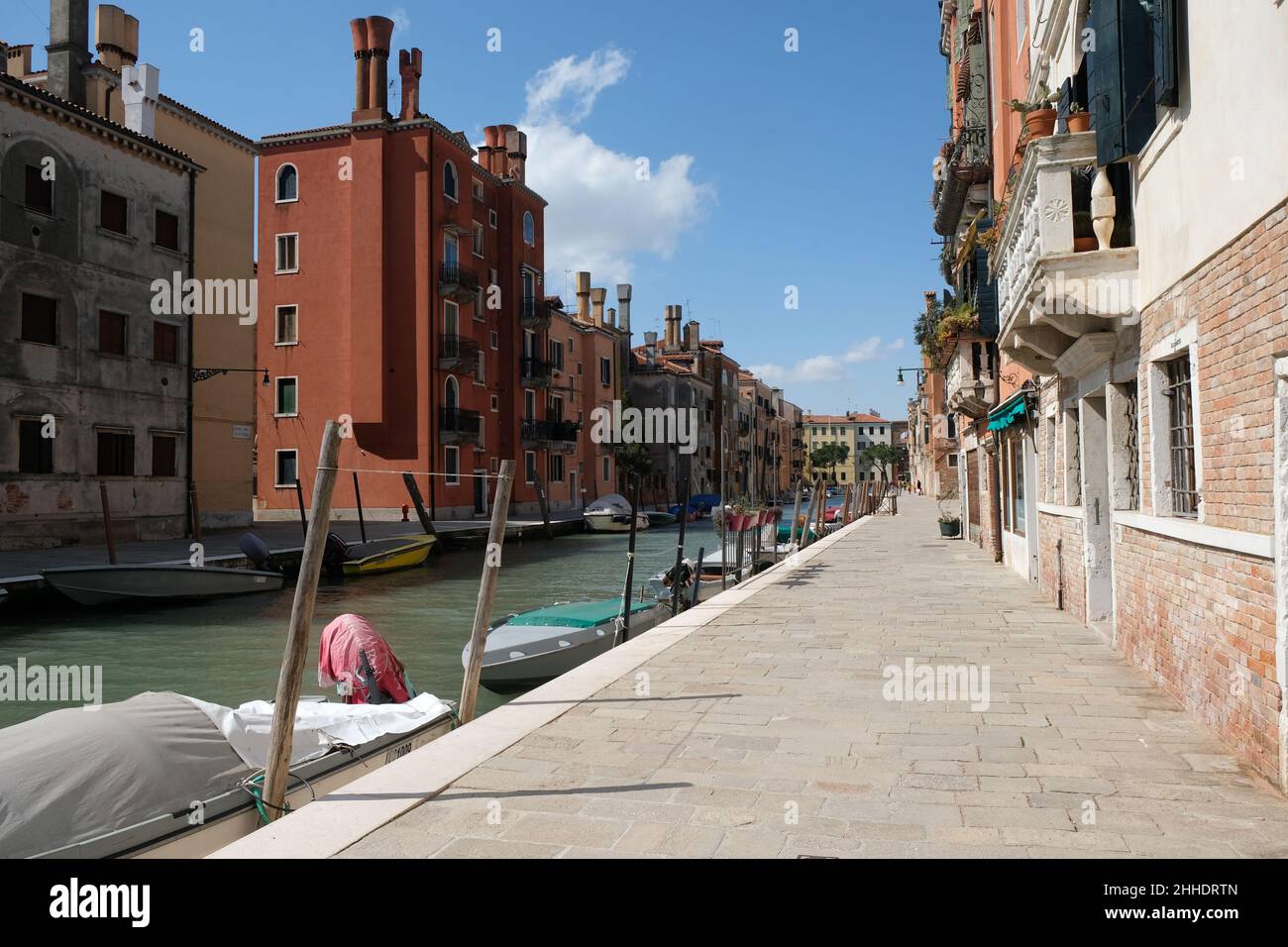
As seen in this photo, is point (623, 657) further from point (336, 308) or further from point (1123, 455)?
point (336, 308)

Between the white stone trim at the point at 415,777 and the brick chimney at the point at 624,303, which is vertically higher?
the brick chimney at the point at 624,303

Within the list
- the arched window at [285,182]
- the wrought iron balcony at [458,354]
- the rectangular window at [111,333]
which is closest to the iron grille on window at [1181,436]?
the rectangular window at [111,333]

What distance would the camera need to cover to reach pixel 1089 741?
17.0 ft

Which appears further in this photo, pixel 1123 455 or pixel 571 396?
pixel 571 396

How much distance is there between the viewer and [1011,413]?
13.2 m

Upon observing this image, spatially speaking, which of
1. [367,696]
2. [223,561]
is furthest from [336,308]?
[367,696]

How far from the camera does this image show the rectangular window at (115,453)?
22.5m

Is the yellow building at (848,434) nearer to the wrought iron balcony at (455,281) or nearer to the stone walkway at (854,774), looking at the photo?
the wrought iron balcony at (455,281)

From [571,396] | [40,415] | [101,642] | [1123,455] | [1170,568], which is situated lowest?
[101,642]

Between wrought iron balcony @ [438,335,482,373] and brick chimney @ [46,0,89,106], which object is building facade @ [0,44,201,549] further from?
wrought iron balcony @ [438,335,482,373]

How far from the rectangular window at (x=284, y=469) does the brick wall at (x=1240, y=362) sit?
3341 cm

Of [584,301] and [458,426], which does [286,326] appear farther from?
[584,301]

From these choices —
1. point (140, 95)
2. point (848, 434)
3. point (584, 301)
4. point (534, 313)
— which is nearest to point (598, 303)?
point (584, 301)

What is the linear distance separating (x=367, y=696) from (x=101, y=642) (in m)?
8.44
